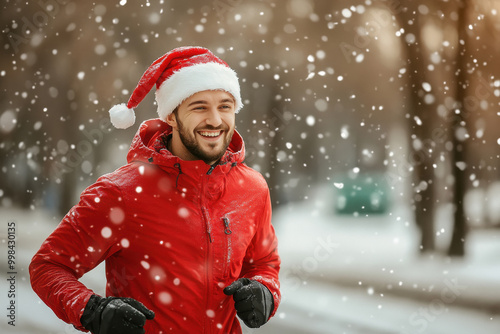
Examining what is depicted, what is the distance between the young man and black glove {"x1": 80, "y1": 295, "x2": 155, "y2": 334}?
0.20 ft

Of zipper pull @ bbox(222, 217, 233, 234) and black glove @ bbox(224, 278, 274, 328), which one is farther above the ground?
zipper pull @ bbox(222, 217, 233, 234)

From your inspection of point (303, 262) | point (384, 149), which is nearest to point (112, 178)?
point (303, 262)

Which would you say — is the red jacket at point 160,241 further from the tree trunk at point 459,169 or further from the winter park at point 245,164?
the tree trunk at point 459,169

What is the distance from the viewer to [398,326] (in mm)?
3242

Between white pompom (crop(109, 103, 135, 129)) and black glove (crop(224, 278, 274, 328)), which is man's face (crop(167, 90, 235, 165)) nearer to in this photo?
white pompom (crop(109, 103, 135, 129))

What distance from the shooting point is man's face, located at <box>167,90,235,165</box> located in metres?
1.29

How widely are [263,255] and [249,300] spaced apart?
0.22 meters

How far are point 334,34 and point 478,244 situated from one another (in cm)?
255

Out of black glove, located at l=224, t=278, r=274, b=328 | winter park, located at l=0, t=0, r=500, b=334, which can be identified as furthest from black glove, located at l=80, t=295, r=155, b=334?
black glove, located at l=224, t=278, r=274, b=328

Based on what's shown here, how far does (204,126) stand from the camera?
1.29 metres

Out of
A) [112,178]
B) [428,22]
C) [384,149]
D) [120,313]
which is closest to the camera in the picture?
[120,313]

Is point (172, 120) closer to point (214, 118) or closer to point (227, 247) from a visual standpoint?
point (214, 118)

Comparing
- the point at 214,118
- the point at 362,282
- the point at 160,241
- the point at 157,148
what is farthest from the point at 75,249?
the point at 362,282

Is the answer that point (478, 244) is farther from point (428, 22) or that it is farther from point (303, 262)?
point (428, 22)
